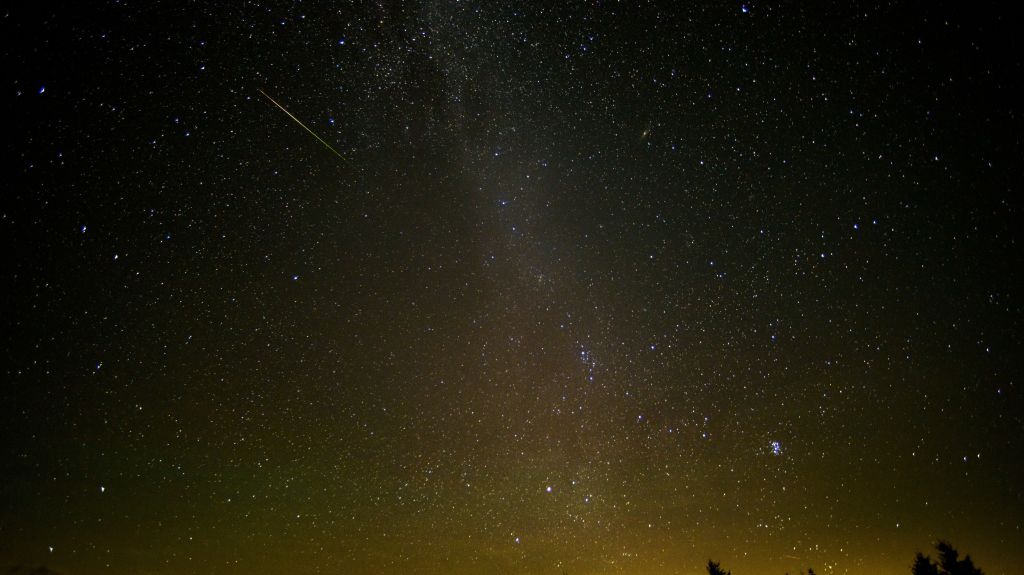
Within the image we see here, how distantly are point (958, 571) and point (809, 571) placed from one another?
1024 centimetres

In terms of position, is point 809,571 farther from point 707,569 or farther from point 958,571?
point 958,571

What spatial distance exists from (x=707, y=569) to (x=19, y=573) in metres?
275

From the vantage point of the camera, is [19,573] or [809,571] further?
[19,573]

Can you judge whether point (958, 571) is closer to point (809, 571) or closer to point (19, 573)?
point (809, 571)

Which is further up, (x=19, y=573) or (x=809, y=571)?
(x=809, y=571)

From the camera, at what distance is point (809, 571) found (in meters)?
22.9

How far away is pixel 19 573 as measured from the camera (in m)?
191

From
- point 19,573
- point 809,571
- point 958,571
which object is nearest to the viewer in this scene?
point 958,571

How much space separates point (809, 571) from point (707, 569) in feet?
14.6

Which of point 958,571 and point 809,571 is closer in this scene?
point 958,571

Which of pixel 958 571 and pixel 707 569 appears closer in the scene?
pixel 958 571

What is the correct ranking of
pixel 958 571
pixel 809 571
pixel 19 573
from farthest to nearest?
pixel 19 573
pixel 809 571
pixel 958 571

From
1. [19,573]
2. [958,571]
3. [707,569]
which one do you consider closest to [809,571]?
[707,569]

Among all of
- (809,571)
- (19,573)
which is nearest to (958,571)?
(809,571)
